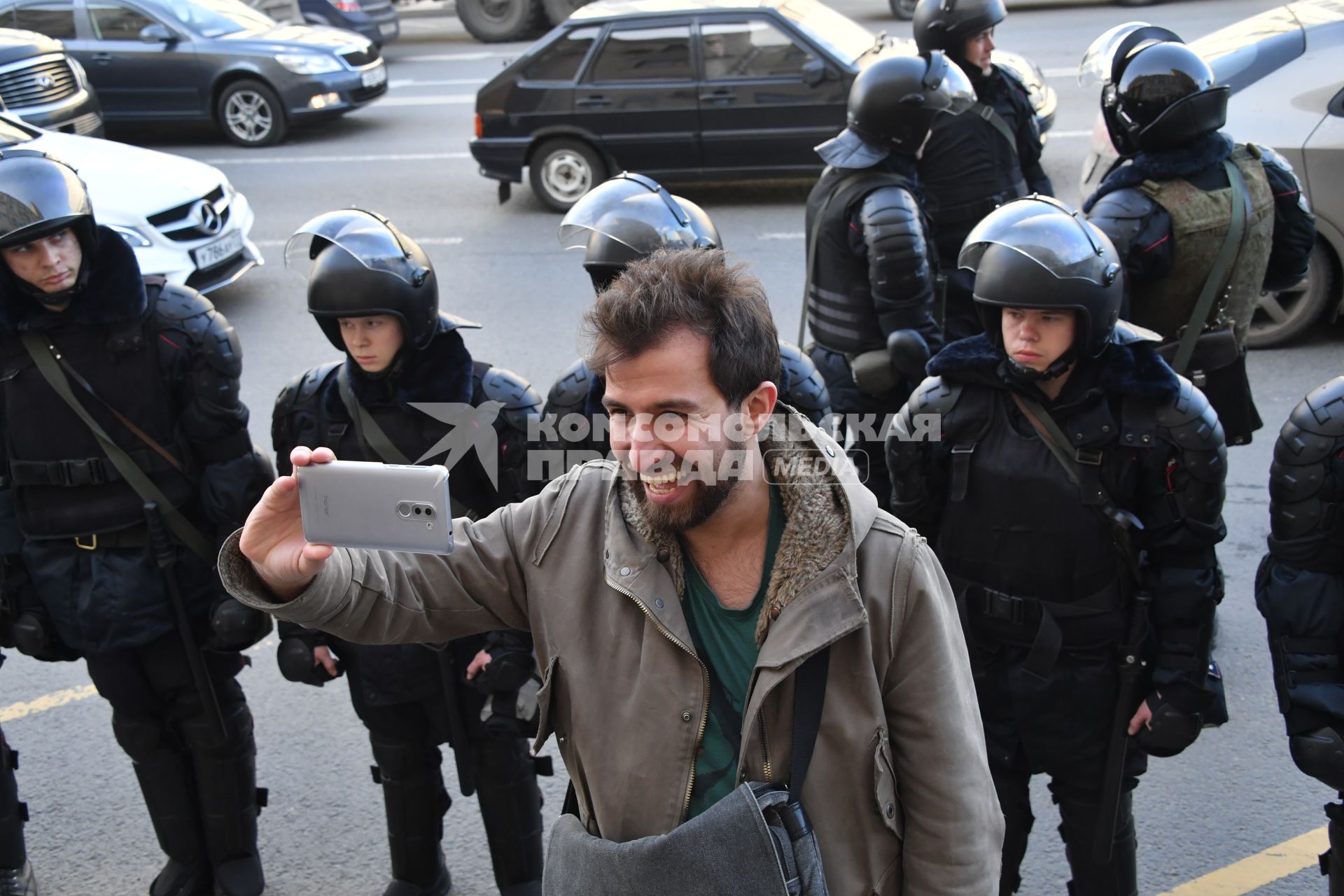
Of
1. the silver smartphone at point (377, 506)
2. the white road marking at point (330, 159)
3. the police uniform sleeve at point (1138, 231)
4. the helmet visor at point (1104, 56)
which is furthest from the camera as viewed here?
the white road marking at point (330, 159)

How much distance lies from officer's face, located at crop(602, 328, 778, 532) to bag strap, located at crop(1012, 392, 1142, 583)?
54.0 inches

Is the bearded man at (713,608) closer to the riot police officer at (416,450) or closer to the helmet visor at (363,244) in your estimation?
the riot police officer at (416,450)

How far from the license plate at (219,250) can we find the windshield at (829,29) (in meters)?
4.70

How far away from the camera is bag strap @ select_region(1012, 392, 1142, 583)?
134 inches

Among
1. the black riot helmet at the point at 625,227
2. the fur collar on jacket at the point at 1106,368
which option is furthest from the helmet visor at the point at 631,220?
the fur collar on jacket at the point at 1106,368

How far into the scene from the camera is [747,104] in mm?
11055

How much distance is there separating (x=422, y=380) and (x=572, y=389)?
418 mm

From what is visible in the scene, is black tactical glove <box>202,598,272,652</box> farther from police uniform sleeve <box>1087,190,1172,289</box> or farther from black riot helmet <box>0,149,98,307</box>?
police uniform sleeve <box>1087,190,1172,289</box>

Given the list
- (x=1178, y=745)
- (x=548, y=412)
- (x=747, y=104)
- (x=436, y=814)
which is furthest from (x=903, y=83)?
(x=747, y=104)

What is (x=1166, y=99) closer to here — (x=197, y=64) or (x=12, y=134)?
(x=12, y=134)

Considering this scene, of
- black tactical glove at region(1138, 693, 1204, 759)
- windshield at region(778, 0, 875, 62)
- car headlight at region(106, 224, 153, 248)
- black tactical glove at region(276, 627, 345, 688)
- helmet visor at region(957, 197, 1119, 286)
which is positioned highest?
helmet visor at region(957, 197, 1119, 286)

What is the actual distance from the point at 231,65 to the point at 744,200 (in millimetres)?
5851

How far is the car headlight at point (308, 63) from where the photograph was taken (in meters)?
13.9

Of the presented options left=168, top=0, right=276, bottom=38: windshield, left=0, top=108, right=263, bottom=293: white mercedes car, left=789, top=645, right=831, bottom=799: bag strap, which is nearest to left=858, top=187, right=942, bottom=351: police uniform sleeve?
left=789, top=645, right=831, bottom=799: bag strap
